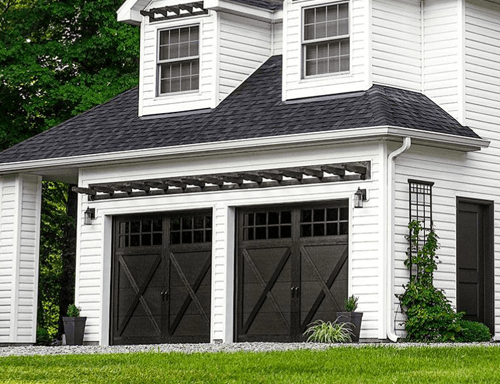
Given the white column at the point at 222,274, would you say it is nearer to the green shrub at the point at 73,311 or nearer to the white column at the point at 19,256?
the green shrub at the point at 73,311

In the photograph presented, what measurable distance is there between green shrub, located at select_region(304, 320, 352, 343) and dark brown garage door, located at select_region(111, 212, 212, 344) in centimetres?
265

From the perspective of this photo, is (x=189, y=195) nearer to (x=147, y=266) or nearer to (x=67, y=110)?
(x=147, y=266)

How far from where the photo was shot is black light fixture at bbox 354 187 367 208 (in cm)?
1950

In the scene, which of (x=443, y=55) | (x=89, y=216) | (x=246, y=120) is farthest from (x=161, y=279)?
(x=443, y=55)

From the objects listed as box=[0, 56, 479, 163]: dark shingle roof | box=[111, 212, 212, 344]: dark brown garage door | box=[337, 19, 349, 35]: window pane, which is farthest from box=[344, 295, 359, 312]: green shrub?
box=[337, 19, 349, 35]: window pane

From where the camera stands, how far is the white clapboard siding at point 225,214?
1945 centimetres

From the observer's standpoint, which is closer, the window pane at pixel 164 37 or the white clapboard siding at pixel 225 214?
the white clapboard siding at pixel 225 214

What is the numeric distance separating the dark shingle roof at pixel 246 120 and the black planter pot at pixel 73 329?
3084 mm

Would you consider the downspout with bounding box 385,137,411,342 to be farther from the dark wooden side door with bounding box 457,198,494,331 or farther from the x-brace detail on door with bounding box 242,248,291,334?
the x-brace detail on door with bounding box 242,248,291,334

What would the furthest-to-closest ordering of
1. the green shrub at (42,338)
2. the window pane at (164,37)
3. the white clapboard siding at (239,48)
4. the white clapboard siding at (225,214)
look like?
the green shrub at (42,338) < the window pane at (164,37) < the white clapboard siding at (239,48) < the white clapboard siding at (225,214)

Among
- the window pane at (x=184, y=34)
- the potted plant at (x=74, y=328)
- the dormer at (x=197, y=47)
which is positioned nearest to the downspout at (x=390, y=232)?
the dormer at (x=197, y=47)

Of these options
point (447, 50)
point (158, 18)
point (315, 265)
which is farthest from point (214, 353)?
point (158, 18)

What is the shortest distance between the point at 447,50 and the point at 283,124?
3141mm

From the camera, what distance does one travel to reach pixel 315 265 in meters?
20.3
